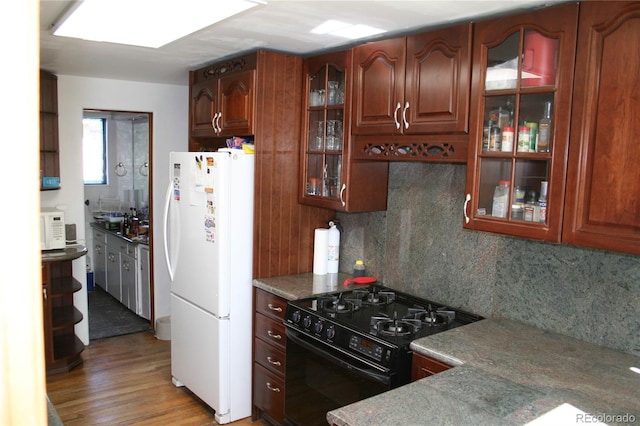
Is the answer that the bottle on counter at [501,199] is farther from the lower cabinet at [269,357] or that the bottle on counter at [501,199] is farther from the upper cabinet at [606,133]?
the lower cabinet at [269,357]

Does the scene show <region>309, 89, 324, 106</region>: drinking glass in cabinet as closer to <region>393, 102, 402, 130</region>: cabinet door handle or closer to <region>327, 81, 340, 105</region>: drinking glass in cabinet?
<region>327, 81, 340, 105</region>: drinking glass in cabinet

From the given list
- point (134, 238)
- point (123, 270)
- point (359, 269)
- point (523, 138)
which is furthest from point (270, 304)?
point (123, 270)

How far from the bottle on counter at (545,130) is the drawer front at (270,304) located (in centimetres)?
169

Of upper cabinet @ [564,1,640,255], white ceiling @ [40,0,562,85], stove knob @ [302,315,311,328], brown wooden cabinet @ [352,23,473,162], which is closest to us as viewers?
upper cabinet @ [564,1,640,255]

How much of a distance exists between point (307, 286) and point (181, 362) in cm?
121

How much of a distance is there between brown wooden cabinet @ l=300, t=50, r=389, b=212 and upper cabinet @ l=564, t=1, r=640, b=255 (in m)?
1.31

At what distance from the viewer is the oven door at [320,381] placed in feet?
7.82

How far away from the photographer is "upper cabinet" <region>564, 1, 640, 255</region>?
5.86ft

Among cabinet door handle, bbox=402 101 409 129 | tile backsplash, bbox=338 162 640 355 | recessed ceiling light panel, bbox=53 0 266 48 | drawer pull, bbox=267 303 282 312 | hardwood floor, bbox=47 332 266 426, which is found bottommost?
hardwood floor, bbox=47 332 266 426

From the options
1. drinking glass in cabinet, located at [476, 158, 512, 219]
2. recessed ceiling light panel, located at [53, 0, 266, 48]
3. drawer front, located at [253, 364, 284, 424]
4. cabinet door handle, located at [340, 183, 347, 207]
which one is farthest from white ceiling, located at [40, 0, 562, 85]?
drawer front, located at [253, 364, 284, 424]

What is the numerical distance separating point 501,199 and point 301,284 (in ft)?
4.78

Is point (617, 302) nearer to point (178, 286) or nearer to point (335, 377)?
point (335, 377)

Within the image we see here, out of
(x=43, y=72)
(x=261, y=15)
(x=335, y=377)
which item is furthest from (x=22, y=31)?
(x=43, y=72)

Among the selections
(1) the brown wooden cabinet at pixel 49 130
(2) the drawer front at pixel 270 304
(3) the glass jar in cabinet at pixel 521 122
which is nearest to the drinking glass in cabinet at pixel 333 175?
(2) the drawer front at pixel 270 304
